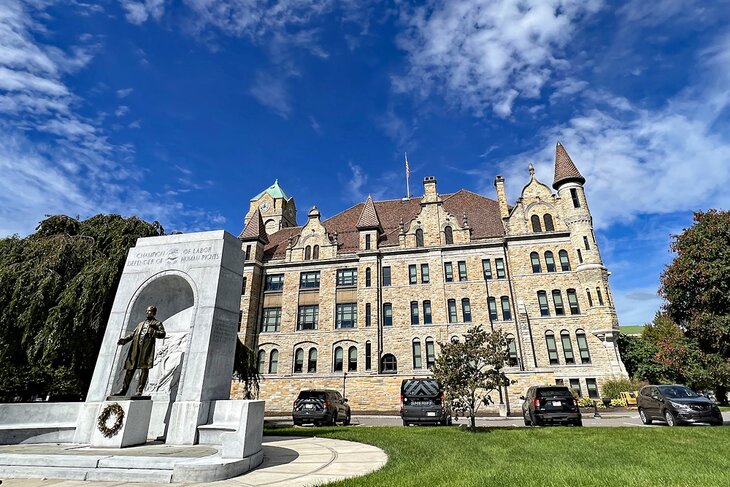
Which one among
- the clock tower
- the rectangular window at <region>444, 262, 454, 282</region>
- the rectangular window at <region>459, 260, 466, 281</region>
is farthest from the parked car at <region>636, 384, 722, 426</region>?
the clock tower

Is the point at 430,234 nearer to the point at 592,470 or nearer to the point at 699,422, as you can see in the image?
the point at 699,422

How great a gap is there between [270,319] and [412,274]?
14.5 m

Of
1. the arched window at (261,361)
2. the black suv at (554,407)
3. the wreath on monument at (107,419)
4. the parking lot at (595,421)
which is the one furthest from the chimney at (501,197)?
the wreath on monument at (107,419)

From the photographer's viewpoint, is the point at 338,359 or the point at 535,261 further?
the point at 338,359

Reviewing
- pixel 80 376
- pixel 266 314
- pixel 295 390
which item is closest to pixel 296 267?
pixel 266 314

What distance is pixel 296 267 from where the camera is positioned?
37.0m

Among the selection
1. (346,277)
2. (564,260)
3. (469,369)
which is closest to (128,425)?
(469,369)

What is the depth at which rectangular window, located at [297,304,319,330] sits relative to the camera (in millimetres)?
34719

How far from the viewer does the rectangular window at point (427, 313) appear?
32416 mm

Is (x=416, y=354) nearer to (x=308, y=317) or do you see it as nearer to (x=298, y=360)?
(x=308, y=317)

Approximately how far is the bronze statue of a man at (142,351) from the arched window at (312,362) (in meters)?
25.1

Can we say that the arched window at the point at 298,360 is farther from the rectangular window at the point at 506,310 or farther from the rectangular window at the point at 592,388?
the rectangular window at the point at 592,388

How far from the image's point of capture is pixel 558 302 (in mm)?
30594

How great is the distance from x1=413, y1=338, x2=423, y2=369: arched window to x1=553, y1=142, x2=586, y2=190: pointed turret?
19.3 m
